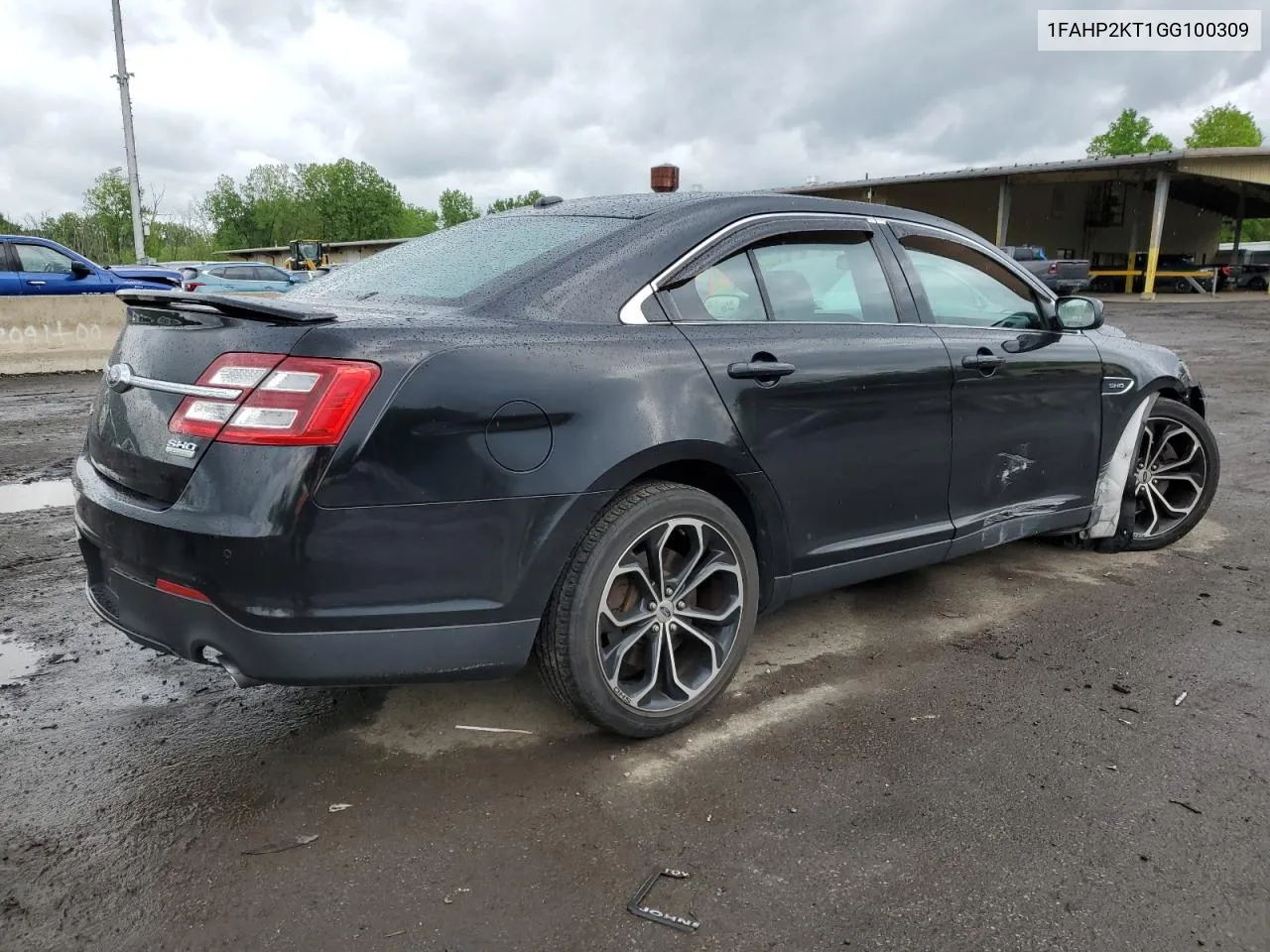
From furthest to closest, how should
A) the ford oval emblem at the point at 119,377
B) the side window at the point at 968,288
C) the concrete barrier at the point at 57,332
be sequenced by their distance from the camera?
the concrete barrier at the point at 57,332, the side window at the point at 968,288, the ford oval emblem at the point at 119,377

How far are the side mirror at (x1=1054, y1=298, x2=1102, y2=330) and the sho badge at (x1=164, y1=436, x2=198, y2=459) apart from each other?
359 centimetres

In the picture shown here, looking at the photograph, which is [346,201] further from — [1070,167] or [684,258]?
[684,258]

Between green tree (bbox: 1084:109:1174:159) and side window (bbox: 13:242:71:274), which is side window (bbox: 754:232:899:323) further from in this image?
green tree (bbox: 1084:109:1174:159)

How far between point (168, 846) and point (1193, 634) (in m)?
3.64

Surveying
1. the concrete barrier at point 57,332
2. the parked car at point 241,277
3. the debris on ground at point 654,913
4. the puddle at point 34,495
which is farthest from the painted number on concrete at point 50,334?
the debris on ground at point 654,913

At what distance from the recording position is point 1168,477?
4824 mm

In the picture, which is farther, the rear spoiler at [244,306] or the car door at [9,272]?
the car door at [9,272]

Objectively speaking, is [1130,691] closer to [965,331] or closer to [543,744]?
[965,331]

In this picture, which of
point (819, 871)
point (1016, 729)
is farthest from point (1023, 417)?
point (819, 871)

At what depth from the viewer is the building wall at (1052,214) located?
41.9m

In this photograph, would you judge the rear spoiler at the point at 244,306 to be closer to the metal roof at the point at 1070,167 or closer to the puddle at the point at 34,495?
the puddle at the point at 34,495

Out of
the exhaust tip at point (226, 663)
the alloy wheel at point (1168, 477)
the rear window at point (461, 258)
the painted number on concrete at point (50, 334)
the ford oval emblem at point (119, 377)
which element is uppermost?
the rear window at point (461, 258)

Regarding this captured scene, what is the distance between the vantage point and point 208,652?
97.5 inches

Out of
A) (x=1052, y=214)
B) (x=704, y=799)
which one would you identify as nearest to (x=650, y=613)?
(x=704, y=799)
